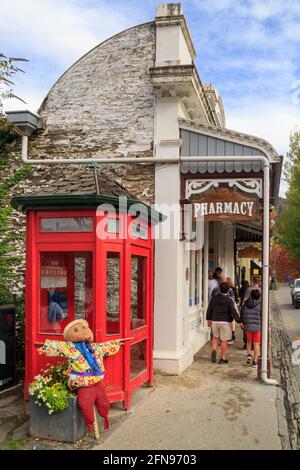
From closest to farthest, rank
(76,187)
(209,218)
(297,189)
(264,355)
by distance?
(76,187), (264,355), (209,218), (297,189)

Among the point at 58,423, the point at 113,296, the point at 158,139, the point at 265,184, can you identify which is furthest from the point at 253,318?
the point at 58,423

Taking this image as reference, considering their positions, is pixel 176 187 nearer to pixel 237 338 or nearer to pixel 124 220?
pixel 124 220

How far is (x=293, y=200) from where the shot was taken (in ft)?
115

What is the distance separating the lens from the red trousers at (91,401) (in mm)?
5355

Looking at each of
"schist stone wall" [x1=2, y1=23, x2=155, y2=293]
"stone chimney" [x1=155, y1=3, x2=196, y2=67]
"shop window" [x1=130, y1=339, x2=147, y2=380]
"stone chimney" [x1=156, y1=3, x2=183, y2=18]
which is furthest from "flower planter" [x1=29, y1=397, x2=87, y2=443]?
"stone chimney" [x1=156, y1=3, x2=183, y2=18]

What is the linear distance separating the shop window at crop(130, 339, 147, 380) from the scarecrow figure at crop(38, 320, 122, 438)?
127 cm

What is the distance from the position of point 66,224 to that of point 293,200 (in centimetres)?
3091

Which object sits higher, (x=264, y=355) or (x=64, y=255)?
(x=64, y=255)

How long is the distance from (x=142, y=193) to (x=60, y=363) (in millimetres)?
3707

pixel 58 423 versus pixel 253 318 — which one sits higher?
pixel 253 318

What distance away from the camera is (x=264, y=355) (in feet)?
26.2

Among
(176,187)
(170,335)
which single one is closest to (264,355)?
(170,335)

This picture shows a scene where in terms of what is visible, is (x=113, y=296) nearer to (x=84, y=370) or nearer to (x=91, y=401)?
(x=84, y=370)
